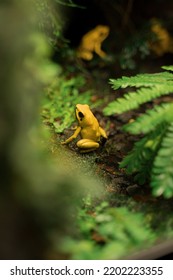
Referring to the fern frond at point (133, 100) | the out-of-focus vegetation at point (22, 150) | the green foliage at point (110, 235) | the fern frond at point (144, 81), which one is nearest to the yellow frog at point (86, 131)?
the fern frond at point (144, 81)

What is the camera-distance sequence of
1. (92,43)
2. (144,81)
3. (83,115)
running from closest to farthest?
(144,81) → (83,115) → (92,43)

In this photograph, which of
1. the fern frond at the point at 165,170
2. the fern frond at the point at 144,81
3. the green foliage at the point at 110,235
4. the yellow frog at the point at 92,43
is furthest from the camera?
the yellow frog at the point at 92,43

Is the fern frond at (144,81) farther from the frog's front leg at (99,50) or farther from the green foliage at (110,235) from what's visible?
the frog's front leg at (99,50)

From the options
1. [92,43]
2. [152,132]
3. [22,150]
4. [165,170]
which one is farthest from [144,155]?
[92,43]

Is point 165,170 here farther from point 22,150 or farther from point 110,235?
point 22,150

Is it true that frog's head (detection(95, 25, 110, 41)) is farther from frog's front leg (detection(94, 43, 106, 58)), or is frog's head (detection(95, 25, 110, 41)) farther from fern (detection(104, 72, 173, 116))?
fern (detection(104, 72, 173, 116))

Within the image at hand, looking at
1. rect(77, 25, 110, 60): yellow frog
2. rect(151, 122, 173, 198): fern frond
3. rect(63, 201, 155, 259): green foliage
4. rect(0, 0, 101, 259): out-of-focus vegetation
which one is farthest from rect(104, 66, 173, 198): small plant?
rect(77, 25, 110, 60): yellow frog
